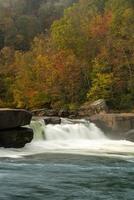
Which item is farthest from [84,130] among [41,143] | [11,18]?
[11,18]

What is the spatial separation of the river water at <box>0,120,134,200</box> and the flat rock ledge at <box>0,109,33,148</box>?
89cm

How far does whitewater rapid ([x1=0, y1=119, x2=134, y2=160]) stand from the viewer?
102 ft

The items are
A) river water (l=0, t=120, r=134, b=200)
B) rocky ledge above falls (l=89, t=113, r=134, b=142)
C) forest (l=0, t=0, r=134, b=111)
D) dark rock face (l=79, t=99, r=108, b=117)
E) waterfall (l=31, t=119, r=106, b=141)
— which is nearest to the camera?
river water (l=0, t=120, r=134, b=200)

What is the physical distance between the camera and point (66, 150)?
32.5 m

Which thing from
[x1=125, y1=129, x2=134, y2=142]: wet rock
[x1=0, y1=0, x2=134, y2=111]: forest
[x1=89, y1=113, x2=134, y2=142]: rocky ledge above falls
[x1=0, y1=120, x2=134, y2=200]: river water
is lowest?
[x1=0, y1=120, x2=134, y2=200]: river water

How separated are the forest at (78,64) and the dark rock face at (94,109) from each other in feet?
10.2

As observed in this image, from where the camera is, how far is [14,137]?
32406mm

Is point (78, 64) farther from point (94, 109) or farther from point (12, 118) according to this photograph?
point (12, 118)

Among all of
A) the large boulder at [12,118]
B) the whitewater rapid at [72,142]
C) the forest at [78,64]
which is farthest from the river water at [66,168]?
the forest at [78,64]

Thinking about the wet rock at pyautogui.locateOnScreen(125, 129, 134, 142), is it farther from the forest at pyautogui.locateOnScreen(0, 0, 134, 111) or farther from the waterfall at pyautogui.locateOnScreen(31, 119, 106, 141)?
the forest at pyautogui.locateOnScreen(0, 0, 134, 111)

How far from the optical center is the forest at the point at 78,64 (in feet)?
170

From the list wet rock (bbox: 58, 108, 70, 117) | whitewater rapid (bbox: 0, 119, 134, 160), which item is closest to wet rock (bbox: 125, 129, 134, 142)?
whitewater rapid (bbox: 0, 119, 134, 160)

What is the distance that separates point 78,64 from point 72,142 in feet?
60.0

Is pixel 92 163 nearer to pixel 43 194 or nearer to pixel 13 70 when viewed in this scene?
pixel 43 194
